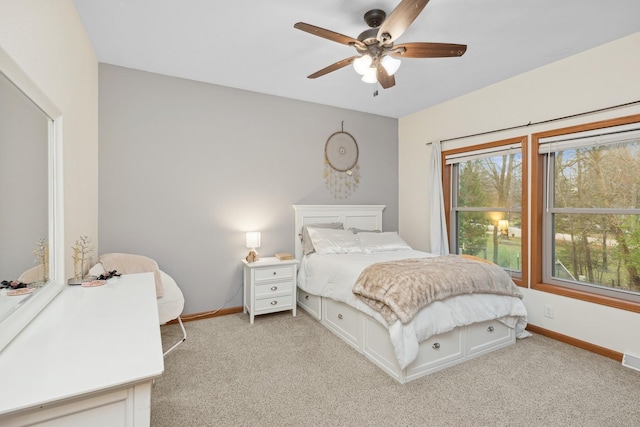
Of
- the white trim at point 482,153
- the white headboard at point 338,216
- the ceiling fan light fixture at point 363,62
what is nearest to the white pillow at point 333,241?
the white headboard at point 338,216

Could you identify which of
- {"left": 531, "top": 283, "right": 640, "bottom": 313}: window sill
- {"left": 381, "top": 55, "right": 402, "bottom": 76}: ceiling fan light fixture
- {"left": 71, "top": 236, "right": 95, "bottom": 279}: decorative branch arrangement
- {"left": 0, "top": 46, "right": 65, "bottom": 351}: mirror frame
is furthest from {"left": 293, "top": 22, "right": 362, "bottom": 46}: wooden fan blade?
{"left": 531, "top": 283, "right": 640, "bottom": 313}: window sill

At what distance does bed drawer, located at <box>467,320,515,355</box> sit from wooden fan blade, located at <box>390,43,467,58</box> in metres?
2.06

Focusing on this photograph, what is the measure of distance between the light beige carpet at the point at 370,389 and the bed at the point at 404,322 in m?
0.09

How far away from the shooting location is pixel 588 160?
2842 mm

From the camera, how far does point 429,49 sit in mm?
2039

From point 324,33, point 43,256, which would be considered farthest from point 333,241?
point 43,256

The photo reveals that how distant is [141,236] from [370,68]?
2.67 meters

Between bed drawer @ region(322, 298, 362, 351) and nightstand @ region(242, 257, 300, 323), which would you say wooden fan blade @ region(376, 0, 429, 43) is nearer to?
bed drawer @ region(322, 298, 362, 351)

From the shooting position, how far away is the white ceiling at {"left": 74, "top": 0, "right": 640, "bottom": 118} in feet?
6.93

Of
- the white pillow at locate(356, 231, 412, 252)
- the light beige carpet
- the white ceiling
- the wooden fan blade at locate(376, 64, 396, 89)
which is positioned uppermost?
the white ceiling

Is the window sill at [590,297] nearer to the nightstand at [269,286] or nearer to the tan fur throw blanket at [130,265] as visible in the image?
the nightstand at [269,286]

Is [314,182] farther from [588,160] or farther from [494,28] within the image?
[588,160]

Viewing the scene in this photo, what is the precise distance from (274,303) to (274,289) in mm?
151

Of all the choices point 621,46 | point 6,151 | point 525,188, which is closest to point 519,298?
point 525,188
